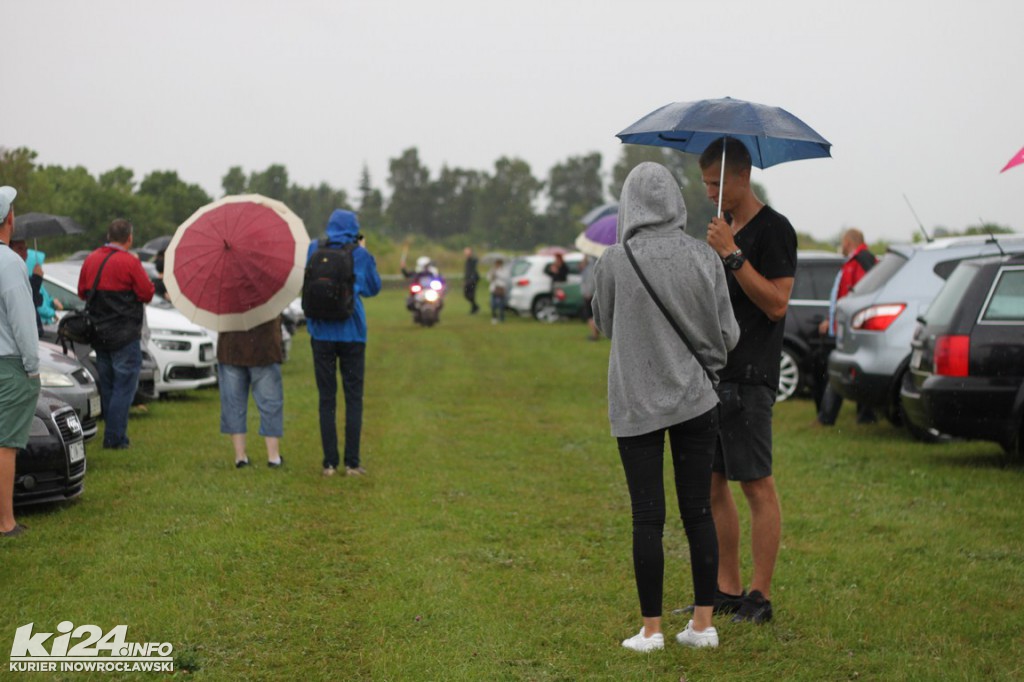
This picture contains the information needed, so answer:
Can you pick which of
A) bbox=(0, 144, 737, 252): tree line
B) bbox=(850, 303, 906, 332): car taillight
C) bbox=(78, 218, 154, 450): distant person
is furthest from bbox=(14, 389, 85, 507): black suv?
bbox=(0, 144, 737, 252): tree line

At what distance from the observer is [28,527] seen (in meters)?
7.33

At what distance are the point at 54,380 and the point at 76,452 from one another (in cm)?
181

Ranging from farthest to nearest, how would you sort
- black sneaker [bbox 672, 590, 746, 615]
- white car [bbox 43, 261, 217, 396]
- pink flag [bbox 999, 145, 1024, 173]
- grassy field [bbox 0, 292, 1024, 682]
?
white car [bbox 43, 261, 217, 396] → pink flag [bbox 999, 145, 1024, 173] → black sneaker [bbox 672, 590, 746, 615] → grassy field [bbox 0, 292, 1024, 682]

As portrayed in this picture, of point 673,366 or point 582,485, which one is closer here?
point 673,366

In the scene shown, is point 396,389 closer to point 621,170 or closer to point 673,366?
point 673,366

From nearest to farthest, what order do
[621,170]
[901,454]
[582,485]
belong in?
[582,485]
[901,454]
[621,170]

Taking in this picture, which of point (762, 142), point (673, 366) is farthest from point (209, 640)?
point (762, 142)

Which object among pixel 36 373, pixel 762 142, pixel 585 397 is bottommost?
pixel 585 397

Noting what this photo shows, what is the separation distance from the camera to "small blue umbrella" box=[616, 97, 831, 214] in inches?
206

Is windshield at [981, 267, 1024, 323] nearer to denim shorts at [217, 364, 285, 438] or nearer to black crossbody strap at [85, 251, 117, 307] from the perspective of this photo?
denim shorts at [217, 364, 285, 438]

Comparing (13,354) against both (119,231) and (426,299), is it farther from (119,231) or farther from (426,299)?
(426,299)

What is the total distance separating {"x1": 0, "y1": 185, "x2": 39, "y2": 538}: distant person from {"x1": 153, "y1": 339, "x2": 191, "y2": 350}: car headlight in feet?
24.7

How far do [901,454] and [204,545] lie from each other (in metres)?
6.40

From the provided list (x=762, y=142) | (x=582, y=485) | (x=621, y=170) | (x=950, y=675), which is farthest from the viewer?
(x=621, y=170)
